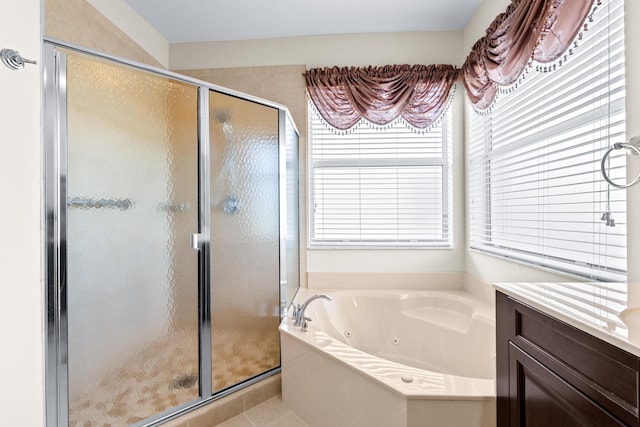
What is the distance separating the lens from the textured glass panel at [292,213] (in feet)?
7.06

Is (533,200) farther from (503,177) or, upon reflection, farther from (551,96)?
(551,96)

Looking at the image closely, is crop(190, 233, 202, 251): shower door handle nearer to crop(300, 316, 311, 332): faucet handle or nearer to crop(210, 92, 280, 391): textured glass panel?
crop(210, 92, 280, 391): textured glass panel

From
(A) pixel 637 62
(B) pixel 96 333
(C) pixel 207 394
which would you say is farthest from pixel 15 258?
(A) pixel 637 62

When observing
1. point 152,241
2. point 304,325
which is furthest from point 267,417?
point 152,241

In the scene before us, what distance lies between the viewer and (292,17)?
88.3 inches

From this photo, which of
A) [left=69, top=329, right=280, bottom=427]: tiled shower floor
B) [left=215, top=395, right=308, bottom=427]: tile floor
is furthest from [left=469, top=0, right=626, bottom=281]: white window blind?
[left=69, top=329, right=280, bottom=427]: tiled shower floor

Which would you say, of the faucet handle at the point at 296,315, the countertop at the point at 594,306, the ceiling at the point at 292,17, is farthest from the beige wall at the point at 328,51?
the countertop at the point at 594,306

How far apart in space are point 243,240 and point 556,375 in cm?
148

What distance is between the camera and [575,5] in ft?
3.88

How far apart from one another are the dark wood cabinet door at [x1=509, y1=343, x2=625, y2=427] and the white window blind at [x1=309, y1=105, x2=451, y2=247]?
160 cm

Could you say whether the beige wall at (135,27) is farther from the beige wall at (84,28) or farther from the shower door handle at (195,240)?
the shower door handle at (195,240)

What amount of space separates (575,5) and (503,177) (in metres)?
0.95

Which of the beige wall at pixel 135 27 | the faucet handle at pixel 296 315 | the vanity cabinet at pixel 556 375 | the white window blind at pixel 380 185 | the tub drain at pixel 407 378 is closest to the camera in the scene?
the vanity cabinet at pixel 556 375

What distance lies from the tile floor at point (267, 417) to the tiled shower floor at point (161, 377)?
17 cm
